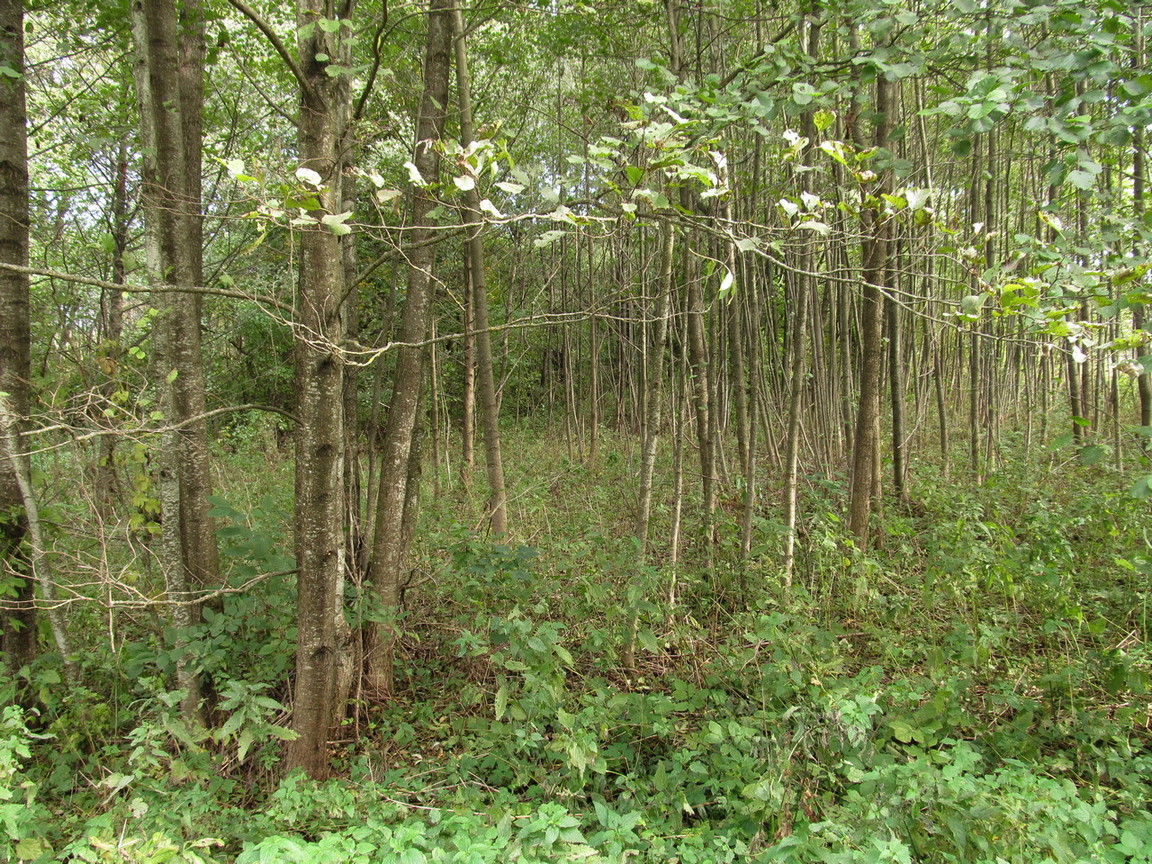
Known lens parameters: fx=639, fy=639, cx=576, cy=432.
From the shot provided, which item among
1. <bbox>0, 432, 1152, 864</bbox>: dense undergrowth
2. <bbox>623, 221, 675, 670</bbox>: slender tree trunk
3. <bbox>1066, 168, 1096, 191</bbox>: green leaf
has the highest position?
<bbox>1066, 168, 1096, 191</bbox>: green leaf

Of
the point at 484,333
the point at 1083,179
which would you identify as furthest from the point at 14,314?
the point at 1083,179

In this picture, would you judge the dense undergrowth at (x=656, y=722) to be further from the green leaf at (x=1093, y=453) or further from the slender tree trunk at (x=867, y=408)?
the green leaf at (x=1093, y=453)

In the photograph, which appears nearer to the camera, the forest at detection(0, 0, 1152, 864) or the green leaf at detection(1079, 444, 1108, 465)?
the green leaf at detection(1079, 444, 1108, 465)

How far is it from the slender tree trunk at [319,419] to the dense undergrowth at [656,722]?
0.21m

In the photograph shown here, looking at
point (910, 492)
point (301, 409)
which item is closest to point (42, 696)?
point (301, 409)

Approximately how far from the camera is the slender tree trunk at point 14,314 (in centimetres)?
329

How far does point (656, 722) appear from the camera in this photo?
2885 millimetres

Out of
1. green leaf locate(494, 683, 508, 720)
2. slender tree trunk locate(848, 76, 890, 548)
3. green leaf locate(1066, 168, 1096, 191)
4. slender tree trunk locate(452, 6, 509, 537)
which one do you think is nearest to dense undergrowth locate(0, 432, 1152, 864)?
green leaf locate(494, 683, 508, 720)

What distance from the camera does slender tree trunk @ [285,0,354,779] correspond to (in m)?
2.60

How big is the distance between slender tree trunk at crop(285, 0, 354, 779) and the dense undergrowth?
8.3 inches

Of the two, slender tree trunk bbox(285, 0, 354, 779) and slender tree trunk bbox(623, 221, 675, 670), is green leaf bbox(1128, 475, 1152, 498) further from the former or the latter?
slender tree trunk bbox(285, 0, 354, 779)

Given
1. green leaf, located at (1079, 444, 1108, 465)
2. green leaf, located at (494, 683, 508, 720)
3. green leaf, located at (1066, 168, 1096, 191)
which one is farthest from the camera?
green leaf, located at (494, 683, 508, 720)

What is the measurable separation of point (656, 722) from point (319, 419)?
199 centimetres

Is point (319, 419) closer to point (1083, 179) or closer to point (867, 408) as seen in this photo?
point (1083, 179)
